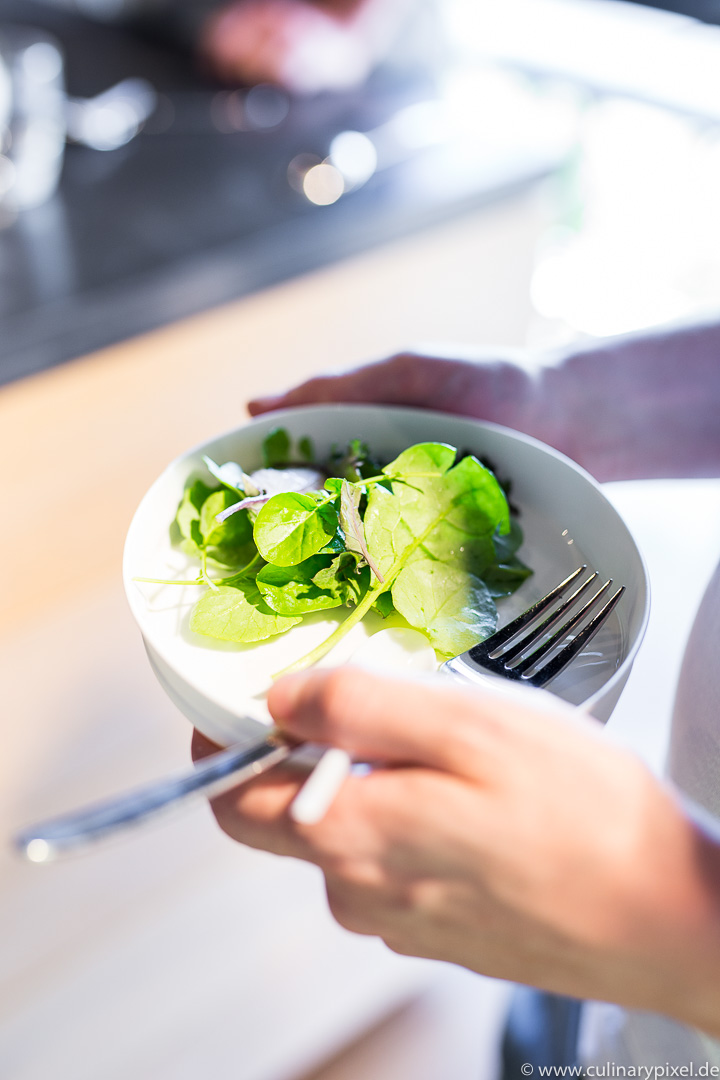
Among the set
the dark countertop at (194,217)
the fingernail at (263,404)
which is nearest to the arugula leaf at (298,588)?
the fingernail at (263,404)

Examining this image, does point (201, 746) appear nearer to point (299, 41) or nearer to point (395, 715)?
point (395, 715)

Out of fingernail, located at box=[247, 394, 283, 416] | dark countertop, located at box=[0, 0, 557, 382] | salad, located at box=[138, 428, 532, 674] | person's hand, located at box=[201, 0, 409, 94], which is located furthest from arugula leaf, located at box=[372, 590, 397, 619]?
person's hand, located at box=[201, 0, 409, 94]

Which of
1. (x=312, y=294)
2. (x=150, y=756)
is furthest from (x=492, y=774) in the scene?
(x=312, y=294)

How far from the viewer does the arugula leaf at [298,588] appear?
25 centimetres

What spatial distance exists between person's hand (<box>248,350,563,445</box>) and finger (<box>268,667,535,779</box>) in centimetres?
18

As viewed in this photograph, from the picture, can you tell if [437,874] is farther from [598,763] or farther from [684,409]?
[684,409]

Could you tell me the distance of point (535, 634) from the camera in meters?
0.25

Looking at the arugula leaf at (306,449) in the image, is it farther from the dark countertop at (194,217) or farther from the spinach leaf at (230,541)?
the dark countertop at (194,217)

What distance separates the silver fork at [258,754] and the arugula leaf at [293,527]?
54mm

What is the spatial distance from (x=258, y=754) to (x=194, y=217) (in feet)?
2.03

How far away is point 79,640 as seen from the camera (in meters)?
0.61

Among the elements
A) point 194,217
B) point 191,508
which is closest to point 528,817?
point 191,508

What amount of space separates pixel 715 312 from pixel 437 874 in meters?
0.34

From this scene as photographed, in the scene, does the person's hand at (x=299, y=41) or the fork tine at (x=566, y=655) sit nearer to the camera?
the fork tine at (x=566, y=655)
